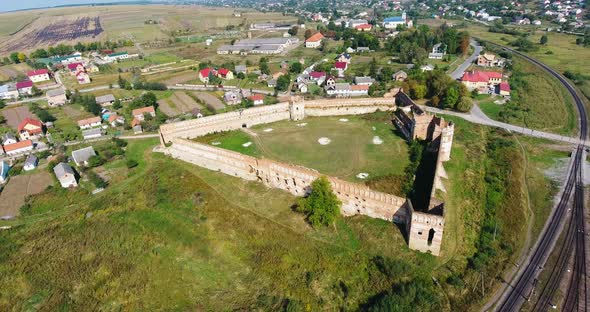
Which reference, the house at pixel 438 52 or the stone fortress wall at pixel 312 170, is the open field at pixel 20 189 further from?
the house at pixel 438 52

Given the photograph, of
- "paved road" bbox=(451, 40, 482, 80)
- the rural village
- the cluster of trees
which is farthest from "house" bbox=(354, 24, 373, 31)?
the cluster of trees

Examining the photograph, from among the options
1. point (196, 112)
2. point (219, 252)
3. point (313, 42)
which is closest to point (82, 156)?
point (196, 112)

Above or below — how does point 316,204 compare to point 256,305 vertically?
above

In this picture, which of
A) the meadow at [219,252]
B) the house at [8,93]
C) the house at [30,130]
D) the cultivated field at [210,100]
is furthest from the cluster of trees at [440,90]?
the house at [8,93]

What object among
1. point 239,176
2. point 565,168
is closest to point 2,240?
point 239,176

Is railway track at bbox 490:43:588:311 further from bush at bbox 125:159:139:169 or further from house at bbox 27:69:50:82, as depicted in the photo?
house at bbox 27:69:50:82

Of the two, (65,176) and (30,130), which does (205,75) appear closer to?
(30,130)

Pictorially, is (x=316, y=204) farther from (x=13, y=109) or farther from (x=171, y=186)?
(x=13, y=109)

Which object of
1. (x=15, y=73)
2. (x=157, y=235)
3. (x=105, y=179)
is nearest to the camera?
(x=157, y=235)
